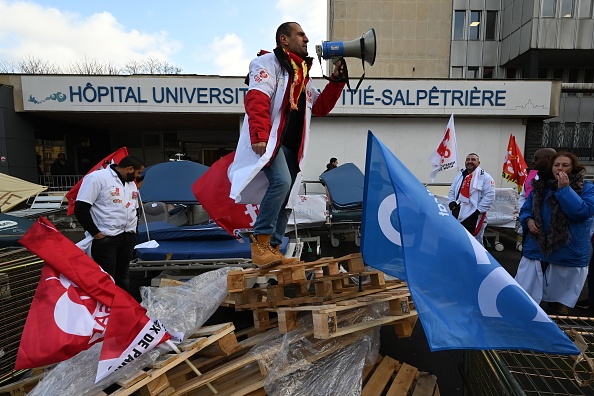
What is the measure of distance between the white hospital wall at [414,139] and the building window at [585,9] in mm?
9721

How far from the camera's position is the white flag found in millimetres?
7383

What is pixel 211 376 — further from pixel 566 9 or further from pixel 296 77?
pixel 566 9

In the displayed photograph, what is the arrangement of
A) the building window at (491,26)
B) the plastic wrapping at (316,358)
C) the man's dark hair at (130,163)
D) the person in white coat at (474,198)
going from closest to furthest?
the plastic wrapping at (316,358) < the man's dark hair at (130,163) < the person in white coat at (474,198) < the building window at (491,26)

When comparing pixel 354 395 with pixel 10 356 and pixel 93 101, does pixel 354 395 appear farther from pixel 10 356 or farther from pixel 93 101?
pixel 93 101

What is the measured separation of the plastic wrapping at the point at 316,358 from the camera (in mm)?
2332

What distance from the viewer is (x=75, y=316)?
2.11m

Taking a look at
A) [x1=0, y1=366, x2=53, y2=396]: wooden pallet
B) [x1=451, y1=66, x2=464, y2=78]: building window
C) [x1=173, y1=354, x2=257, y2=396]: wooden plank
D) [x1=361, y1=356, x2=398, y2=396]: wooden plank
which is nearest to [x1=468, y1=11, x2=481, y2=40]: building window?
[x1=451, y1=66, x2=464, y2=78]: building window

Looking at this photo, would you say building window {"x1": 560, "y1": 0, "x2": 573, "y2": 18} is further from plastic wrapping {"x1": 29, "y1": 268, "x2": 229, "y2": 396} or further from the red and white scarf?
plastic wrapping {"x1": 29, "y1": 268, "x2": 229, "y2": 396}

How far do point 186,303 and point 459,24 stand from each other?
2412cm

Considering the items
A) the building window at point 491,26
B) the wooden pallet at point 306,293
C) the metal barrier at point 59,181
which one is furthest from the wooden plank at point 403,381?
the building window at point 491,26

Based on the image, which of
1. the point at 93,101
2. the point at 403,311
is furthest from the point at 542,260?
the point at 93,101

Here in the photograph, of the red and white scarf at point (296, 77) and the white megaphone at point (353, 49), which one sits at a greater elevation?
the white megaphone at point (353, 49)

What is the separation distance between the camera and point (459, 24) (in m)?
21.6

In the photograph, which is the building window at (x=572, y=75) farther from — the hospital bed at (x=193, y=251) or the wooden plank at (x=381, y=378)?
the wooden plank at (x=381, y=378)
